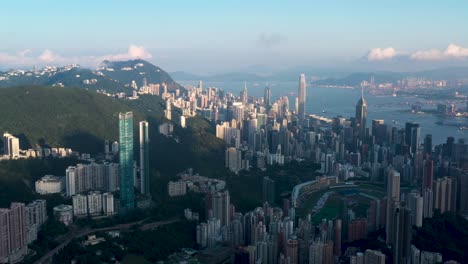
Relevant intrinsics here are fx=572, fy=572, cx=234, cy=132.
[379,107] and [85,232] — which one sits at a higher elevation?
[379,107]

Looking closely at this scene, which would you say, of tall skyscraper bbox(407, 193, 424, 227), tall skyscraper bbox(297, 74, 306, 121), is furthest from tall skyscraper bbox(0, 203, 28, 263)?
tall skyscraper bbox(297, 74, 306, 121)

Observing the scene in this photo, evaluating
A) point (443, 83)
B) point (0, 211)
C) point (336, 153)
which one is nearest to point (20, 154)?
point (0, 211)

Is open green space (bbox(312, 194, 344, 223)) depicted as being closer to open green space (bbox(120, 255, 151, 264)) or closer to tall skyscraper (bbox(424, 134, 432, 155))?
open green space (bbox(120, 255, 151, 264))

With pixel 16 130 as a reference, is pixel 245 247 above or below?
below

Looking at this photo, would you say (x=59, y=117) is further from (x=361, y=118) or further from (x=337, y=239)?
(x=361, y=118)

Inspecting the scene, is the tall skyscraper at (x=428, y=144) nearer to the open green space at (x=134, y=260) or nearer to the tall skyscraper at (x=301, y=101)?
the tall skyscraper at (x=301, y=101)

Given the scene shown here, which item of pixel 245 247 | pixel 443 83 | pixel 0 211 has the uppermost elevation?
pixel 443 83

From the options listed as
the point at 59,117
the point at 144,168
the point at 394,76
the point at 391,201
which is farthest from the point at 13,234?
the point at 394,76

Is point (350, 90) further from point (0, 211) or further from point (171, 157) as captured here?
point (0, 211)
